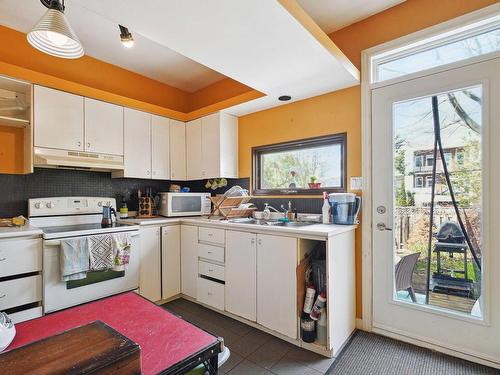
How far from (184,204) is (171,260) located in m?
0.66

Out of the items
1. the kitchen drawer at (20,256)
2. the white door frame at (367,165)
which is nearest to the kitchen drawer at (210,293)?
the white door frame at (367,165)

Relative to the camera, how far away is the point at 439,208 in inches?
76.7

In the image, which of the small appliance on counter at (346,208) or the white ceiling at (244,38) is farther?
the small appliance on counter at (346,208)

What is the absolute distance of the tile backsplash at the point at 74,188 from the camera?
2.39 meters

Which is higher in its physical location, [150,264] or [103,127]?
[103,127]

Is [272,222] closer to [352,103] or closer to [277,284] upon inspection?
[277,284]

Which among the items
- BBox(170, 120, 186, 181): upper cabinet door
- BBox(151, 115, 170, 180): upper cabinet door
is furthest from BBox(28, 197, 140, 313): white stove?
BBox(170, 120, 186, 181): upper cabinet door

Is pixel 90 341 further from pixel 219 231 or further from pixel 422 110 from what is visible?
pixel 422 110

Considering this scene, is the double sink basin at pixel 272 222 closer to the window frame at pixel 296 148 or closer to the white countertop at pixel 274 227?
the white countertop at pixel 274 227

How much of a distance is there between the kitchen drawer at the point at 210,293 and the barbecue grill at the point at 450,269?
1.79m

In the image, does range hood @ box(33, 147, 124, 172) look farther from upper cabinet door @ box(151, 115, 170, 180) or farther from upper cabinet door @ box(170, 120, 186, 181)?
upper cabinet door @ box(170, 120, 186, 181)

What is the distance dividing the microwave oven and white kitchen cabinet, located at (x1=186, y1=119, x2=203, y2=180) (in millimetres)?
284

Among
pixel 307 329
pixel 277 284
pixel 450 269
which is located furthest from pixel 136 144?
pixel 450 269

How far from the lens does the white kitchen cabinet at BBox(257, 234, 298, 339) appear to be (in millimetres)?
1975
